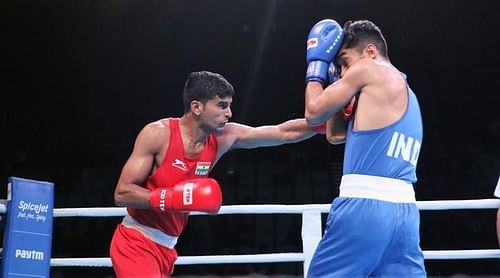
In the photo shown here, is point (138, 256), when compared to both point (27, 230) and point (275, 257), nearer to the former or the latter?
point (27, 230)

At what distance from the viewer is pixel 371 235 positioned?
2328mm

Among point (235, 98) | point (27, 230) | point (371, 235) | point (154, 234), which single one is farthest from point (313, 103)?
point (235, 98)

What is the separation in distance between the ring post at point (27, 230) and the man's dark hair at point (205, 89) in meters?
0.81

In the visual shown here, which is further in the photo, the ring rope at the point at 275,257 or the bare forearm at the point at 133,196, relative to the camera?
the ring rope at the point at 275,257

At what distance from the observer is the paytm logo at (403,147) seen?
2418mm

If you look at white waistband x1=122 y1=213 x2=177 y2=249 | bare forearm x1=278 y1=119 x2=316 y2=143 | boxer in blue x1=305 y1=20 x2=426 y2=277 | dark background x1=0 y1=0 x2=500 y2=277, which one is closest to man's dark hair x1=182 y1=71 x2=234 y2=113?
bare forearm x1=278 y1=119 x2=316 y2=143

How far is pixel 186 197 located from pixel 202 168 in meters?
0.30

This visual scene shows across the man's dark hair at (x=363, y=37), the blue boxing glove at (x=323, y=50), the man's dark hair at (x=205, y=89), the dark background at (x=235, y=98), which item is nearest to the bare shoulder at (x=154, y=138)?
the man's dark hair at (x=205, y=89)

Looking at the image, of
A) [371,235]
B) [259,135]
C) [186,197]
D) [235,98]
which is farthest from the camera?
[235,98]

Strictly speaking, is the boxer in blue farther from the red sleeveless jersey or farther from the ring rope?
the ring rope

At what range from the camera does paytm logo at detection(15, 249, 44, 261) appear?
10.6 feet

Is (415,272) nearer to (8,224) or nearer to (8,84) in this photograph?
(8,224)

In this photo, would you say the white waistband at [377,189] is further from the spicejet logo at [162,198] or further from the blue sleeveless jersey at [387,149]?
the spicejet logo at [162,198]

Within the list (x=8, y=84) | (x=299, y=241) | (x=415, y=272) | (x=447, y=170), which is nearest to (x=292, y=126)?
(x=415, y=272)
